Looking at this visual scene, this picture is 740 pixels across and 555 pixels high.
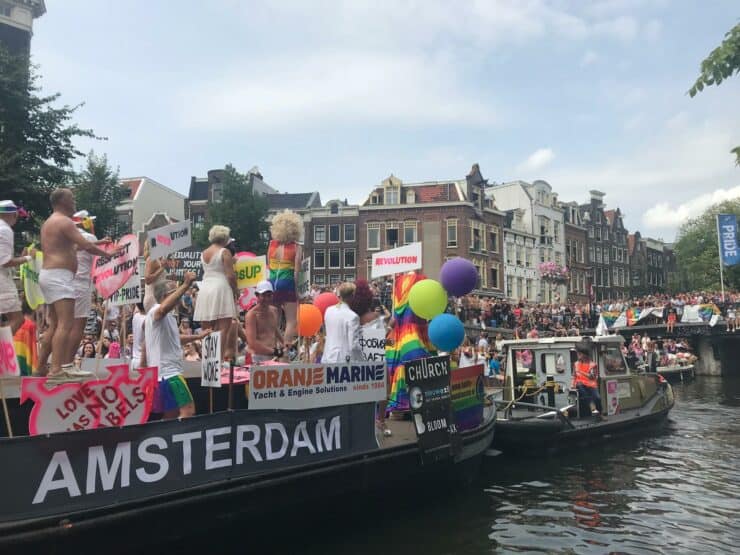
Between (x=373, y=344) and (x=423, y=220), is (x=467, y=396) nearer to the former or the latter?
(x=373, y=344)

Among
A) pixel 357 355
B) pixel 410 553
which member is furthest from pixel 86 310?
pixel 410 553

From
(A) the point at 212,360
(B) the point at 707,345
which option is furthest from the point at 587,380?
(B) the point at 707,345

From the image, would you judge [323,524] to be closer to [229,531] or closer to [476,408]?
[229,531]

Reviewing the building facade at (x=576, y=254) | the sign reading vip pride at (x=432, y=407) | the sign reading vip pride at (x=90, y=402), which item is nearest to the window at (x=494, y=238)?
the building facade at (x=576, y=254)

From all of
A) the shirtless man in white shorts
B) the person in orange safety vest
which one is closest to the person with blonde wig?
the shirtless man in white shorts

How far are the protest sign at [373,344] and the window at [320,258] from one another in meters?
40.8

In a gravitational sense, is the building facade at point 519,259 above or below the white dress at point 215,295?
above

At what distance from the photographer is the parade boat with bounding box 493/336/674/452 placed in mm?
12367

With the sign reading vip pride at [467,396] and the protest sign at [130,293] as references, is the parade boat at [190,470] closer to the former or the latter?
the sign reading vip pride at [467,396]

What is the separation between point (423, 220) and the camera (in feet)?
161

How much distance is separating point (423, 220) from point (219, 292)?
4288 cm

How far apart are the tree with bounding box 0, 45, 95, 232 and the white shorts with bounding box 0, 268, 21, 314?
13.0 meters

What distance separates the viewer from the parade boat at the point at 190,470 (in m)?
4.30

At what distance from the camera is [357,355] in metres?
7.55
